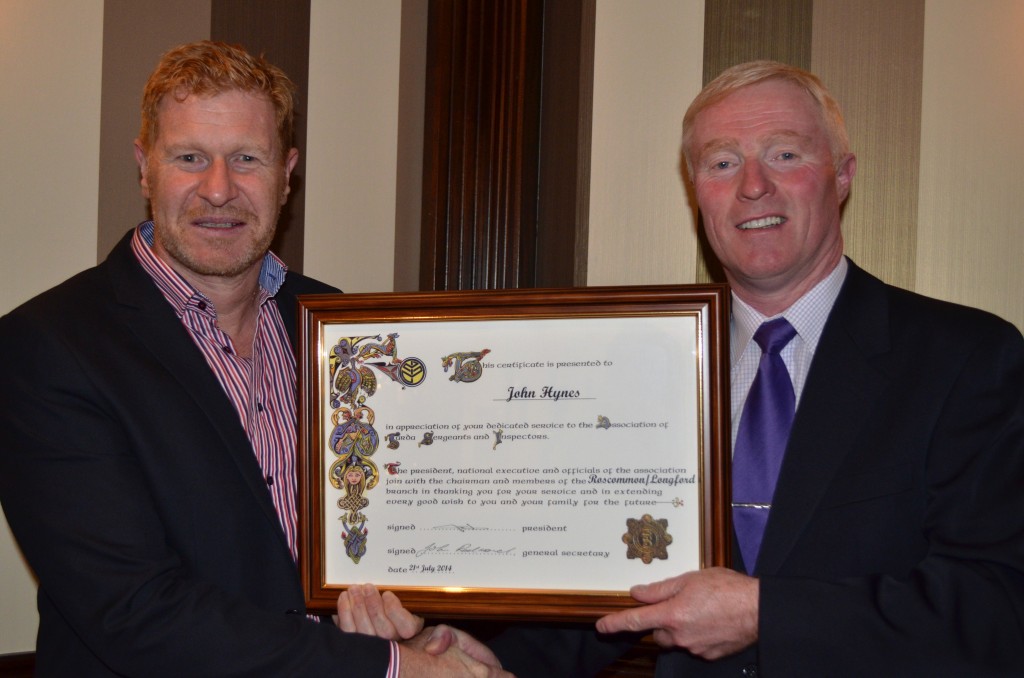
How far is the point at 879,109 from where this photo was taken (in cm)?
258

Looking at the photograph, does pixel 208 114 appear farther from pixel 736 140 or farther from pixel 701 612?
pixel 701 612

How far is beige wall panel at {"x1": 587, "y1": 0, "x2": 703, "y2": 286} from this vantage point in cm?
280

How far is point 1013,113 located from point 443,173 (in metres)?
1.54

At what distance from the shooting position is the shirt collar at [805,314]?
202cm

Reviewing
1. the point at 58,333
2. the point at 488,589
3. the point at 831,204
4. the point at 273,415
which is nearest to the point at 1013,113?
the point at 831,204

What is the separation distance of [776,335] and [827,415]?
0.21 m

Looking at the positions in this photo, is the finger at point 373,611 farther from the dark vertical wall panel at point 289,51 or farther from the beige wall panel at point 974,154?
the beige wall panel at point 974,154

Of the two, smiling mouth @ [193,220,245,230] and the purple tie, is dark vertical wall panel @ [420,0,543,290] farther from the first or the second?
the purple tie

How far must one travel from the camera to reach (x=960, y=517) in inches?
70.1

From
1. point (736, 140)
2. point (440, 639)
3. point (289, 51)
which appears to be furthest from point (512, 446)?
point (289, 51)

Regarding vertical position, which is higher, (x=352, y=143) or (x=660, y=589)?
(x=352, y=143)

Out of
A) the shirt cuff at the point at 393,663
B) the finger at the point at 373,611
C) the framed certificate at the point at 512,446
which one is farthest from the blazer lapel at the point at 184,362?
the shirt cuff at the point at 393,663

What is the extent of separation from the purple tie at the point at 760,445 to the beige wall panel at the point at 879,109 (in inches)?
28.7

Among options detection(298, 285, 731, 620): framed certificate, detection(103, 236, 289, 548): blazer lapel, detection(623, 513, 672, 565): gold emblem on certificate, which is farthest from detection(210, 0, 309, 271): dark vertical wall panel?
detection(623, 513, 672, 565): gold emblem on certificate
